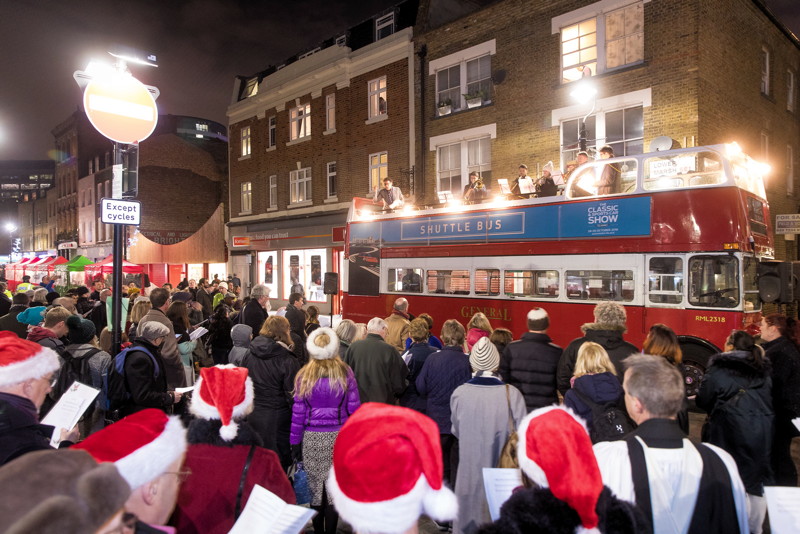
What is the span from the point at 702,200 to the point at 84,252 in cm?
4842

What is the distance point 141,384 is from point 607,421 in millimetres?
3900

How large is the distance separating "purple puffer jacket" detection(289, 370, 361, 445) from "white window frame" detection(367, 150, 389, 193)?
668 inches

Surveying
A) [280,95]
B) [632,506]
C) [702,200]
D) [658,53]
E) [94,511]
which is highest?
[280,95]

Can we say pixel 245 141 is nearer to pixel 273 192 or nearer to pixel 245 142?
pixel 245 142

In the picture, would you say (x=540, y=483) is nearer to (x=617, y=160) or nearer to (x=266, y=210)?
(x=617, y=160)

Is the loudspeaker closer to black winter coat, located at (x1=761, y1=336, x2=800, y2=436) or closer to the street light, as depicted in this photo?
the street light

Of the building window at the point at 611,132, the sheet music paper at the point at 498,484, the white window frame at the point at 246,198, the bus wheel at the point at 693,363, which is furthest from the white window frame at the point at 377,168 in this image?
the sheet music paper at the point at 498,484

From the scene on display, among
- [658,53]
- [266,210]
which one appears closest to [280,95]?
[266,210]

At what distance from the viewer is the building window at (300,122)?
80.4ft

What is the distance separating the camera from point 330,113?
23.4 m

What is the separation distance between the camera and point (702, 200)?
8.63 meters

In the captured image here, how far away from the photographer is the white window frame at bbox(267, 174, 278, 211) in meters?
26.2

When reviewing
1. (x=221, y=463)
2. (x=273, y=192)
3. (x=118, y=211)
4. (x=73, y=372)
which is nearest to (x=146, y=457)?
(x=221, y=463)

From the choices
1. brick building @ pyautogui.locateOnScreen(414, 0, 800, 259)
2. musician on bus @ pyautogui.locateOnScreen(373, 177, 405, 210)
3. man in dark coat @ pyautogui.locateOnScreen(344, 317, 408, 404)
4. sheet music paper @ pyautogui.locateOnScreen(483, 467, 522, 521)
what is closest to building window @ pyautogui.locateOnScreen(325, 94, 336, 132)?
brick building @ pyautogui.locateOnScreen(414, 0, 800, 259)
